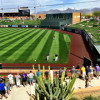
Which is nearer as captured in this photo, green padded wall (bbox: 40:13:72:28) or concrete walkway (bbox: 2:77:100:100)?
concrete walkway (bbox: 2:77:100:100)

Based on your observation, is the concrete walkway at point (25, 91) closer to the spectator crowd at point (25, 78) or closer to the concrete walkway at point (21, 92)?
the concrete walkway at point (21, 92)

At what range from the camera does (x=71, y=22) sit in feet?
263

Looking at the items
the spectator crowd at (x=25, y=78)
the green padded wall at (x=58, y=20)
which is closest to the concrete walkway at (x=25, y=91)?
the spectator crowd at (x=25, y=78)

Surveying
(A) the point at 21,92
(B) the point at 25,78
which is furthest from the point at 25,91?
(B) the point at 25,78

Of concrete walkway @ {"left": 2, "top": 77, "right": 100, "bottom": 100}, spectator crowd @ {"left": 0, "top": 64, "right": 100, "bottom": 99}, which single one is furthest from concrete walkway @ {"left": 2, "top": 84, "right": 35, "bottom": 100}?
spectator crowd @ {"left": 0, "top": 64, "right": 100, "bottom": 99}

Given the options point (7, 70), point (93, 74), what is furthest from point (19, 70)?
point (93, 74)

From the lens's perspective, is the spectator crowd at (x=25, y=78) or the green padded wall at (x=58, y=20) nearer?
the spectator crowd at (x=25, y=78)

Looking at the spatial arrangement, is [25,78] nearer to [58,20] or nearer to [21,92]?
[21,92]

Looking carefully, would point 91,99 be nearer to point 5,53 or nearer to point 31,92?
point 31,92

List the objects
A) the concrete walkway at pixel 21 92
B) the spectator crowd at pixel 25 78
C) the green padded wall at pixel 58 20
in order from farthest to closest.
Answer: the green padded wall at pixel 58 20 < the concrete walkway at pixel 21 92 < the spectator crowd at pixel 25 78

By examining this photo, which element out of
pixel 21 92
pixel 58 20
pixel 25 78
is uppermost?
pixel 58 20

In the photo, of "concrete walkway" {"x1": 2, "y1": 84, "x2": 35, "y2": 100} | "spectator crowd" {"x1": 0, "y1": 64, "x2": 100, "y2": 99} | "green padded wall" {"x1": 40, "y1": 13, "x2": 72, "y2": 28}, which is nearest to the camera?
"spectator crowd" {"x1": 0, "y1": 64, "x2": 100, "y2": 99}

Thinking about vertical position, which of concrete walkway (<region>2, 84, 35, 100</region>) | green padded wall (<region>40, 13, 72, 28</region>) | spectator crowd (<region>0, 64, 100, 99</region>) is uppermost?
green padded wall (<region>40, 13, 72, 28</region>)

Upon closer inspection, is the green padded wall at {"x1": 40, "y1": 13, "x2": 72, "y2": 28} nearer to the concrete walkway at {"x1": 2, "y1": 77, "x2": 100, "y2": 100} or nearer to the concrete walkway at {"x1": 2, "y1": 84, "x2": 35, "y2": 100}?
the concrete walkway at {"x1": 2, "y1": 77, "x2": 100, "y2": 100}
